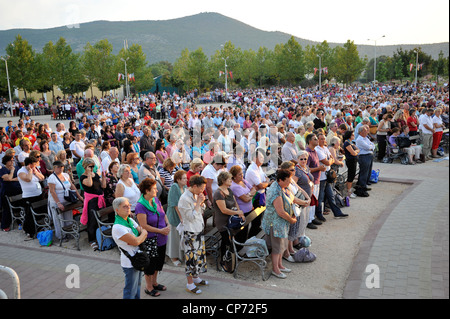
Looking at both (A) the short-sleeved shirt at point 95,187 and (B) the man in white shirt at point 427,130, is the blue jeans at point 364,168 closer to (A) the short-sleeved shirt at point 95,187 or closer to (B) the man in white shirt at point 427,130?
(B) the man in white shirt at point 427,130

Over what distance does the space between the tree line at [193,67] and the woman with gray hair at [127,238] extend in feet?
163

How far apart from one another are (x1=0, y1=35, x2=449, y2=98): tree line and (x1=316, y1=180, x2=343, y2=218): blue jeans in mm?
48153

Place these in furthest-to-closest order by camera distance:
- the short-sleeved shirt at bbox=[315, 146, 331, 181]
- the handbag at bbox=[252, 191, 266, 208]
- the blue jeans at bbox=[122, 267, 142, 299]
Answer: the short-sleeved shirt at bbox=[315, 146, 331, 181], the handbag at bbox=[252, 191, 266, 208], the blue jeans at bbox=[122, 267, 142, 299]

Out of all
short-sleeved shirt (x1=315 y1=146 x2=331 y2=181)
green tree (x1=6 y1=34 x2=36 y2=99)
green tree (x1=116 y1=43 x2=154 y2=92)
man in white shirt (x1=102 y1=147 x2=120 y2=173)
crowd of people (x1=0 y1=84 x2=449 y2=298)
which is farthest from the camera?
green tree (x1=116 y1=43 x2=154 y2=92)

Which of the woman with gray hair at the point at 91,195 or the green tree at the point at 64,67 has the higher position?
the green tree at the point at 64,67

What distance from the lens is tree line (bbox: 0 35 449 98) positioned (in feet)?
160

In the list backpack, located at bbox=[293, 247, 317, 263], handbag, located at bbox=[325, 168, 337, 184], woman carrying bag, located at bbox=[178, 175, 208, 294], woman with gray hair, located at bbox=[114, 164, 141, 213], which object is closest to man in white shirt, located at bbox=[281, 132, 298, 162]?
handbag, located at bbox=[325, 168, 337, 184]

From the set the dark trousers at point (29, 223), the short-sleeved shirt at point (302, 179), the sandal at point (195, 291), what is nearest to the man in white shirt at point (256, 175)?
the short-sleeved shirt at point (302, 179)

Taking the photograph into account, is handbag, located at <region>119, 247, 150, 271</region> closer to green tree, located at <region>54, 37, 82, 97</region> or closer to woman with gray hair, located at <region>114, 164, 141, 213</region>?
woman with gray hair, located at <region>114, 164, 141, 213</region>

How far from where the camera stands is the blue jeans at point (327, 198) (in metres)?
8.50

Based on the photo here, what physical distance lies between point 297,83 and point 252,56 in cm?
1170

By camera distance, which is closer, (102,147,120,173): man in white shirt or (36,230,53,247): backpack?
(36,230,53,247): backpack

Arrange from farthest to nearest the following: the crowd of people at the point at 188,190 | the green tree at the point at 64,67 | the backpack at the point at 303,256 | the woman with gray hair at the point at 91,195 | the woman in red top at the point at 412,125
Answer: the green tree at the point at 64,67
the woman in red top at the point at 412,125
the woman with gray hair at the point at 91,195
the backpack at the point at 303,256
the crowd of people at the point at 188,190

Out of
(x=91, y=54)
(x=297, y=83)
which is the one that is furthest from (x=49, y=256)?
(x=297, y=83)
